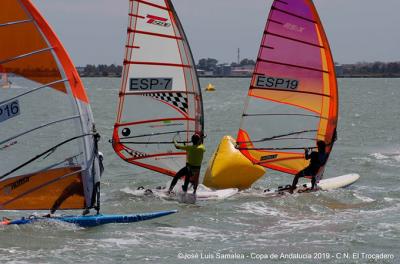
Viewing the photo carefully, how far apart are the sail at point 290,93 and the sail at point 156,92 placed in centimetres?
115

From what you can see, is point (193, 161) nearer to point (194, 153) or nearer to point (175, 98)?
point (194, 153)

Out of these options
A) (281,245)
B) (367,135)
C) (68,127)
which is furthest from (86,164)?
(367,135)

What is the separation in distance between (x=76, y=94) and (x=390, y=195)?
21.1ft

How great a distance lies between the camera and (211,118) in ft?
119

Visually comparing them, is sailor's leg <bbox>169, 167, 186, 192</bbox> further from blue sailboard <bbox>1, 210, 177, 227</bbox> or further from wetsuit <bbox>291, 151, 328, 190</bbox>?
blue sailboard <bbox>1, 210, 177, 227</bbox>

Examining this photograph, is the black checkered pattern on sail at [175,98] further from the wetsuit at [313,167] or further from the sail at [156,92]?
the wetsuit at [313,167]

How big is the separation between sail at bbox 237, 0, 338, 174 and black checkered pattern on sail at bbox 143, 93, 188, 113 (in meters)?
1.20

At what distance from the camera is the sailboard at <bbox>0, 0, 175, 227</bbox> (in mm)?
9227

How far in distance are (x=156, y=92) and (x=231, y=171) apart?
1766 mm

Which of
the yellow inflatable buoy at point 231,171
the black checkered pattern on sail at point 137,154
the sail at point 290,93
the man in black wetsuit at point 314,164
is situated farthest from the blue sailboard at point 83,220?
the sail at point 290,93

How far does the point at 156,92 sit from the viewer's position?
44.0 feet

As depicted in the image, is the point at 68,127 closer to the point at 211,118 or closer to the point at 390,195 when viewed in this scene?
the point at 390,195

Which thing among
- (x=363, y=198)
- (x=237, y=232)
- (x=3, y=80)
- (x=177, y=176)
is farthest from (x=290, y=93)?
(x=3, y=80)

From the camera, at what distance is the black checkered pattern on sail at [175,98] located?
528 inches
